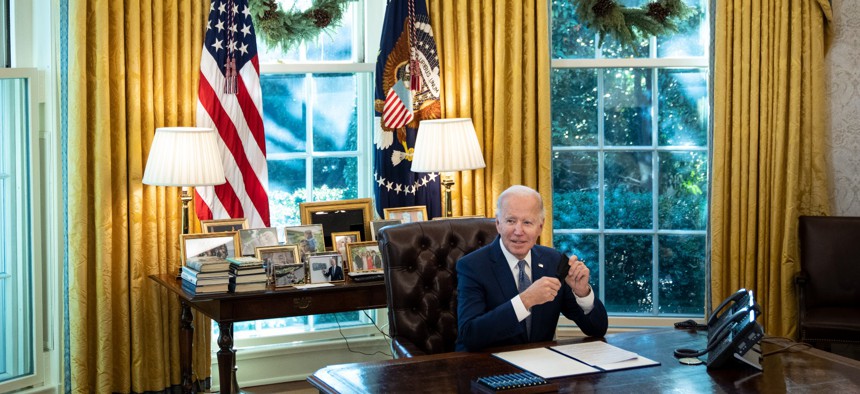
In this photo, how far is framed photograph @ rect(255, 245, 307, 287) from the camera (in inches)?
168

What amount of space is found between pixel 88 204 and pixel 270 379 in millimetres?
1358

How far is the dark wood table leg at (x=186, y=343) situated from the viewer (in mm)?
4537

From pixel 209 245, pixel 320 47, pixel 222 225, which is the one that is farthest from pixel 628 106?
pixel 209 245

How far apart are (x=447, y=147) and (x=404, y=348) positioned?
1654mm

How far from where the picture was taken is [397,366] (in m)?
2.71

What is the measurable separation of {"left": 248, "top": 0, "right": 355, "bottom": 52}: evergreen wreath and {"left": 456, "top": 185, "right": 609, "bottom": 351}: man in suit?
2.22m

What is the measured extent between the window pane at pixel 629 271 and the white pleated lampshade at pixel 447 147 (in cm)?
124

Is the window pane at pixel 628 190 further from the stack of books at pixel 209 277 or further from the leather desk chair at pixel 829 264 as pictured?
the stack of books at pixel 209 277

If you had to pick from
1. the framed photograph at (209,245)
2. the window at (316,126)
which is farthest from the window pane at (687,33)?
the framed photograph at (209,245)

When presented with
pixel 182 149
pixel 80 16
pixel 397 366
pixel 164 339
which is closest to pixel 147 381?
pixel 164 339

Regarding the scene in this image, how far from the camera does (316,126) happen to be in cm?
524

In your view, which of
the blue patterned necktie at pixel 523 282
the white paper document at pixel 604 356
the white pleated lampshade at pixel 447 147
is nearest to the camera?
the white paper document at pixel 604 356

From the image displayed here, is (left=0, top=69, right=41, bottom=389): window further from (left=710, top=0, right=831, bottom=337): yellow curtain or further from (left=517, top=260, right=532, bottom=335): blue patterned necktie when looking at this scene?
(left=710, top=0, right=831, bottom=337): yellow curtain

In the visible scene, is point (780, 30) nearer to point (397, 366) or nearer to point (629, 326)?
point (629, 326)
